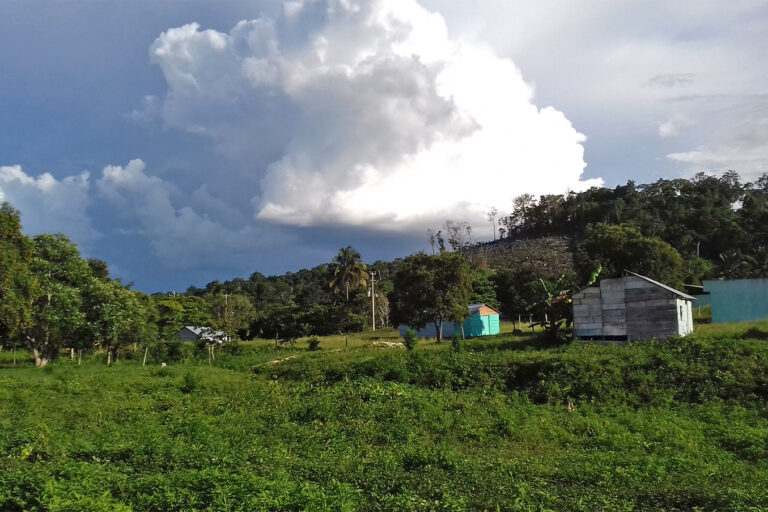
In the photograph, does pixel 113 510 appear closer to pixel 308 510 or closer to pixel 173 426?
pixel 308 510

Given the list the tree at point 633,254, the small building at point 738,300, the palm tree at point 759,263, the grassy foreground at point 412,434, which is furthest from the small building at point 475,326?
the palm tree at point 759,263

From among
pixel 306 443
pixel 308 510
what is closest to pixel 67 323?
pixel 306 443

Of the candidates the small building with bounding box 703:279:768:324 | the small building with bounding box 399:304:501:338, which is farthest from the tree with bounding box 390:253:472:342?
the small building with bounding box 703:279:768:324

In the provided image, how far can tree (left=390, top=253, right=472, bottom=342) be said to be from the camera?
3934cm

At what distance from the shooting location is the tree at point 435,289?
39344 millimetres

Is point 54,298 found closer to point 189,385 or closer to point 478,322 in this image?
point 189,385

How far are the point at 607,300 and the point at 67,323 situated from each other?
109ft

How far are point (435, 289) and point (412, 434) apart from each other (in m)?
25.9

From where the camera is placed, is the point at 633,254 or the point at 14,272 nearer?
the point at 14,272

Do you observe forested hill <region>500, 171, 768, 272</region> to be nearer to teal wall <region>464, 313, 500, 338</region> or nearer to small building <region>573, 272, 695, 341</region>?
teal wall <region>464, 313, 500, 338</region>

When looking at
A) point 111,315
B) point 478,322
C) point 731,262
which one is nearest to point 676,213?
point 731,262

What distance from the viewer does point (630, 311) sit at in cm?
2986

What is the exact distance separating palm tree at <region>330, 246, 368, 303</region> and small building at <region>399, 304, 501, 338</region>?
18.6 meters

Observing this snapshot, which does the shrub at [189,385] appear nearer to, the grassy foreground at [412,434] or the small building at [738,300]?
the grassy foreground at [412,434]
